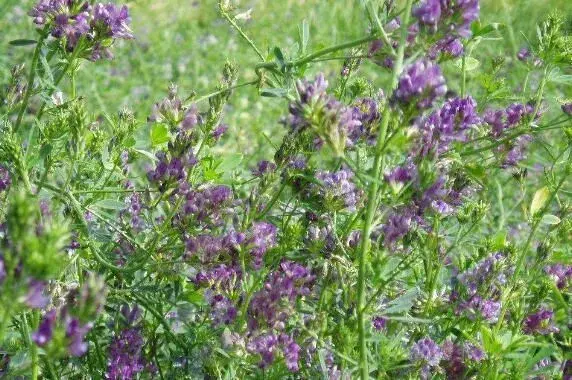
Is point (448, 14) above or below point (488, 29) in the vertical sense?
above

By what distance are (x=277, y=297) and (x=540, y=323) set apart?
714 mm

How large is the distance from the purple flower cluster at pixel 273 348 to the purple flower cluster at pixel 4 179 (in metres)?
0.70

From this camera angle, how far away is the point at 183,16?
7.80 m

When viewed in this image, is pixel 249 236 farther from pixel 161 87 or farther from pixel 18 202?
pixel 161 87

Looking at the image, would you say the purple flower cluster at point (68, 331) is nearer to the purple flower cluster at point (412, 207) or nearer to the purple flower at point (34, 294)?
the purple flower at point (34, 294)

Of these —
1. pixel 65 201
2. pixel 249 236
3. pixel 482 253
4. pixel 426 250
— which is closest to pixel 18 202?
pixel 249 236

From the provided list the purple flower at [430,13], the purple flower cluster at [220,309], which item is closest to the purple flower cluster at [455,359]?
the purple flower cluster at [220,309]

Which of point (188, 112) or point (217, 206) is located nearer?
point (217, 206)

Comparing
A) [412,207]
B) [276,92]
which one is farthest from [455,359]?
[276,92]

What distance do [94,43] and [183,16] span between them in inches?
233

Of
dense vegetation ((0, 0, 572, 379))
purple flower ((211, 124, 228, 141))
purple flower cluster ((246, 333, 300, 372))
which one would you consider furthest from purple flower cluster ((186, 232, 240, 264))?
purple flower ((211, 124, 228, 141))

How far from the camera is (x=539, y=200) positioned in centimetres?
219

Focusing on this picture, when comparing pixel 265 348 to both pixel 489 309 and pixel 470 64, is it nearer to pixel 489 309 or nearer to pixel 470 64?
pixel 489 309

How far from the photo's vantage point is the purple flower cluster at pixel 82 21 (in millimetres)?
1947
